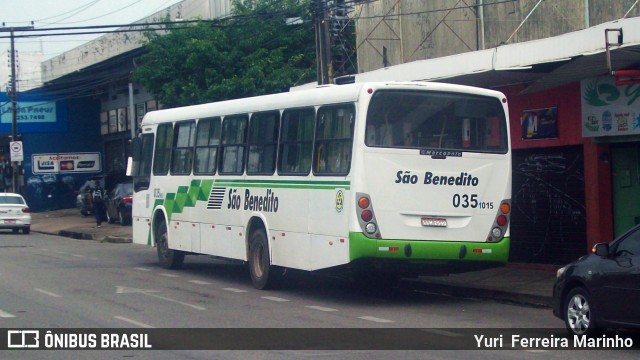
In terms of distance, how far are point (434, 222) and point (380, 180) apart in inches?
40.9

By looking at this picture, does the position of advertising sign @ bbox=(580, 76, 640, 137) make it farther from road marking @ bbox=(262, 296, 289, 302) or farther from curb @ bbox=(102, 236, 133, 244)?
curb @ bbox=(102, 236, 133, 244)

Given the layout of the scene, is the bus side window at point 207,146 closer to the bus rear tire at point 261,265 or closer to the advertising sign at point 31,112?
the bus rear tire at point 261,265

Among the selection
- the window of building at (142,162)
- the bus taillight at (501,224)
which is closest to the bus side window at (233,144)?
the window of building at (142,162)

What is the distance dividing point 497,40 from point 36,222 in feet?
90.5

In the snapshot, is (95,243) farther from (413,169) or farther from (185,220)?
(413,169)

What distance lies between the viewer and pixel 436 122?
47.0 ft

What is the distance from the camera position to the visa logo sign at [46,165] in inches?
1866

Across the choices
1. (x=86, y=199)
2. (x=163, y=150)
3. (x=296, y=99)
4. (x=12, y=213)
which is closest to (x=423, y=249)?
(x=296, y=99)

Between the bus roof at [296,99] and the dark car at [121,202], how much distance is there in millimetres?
14772

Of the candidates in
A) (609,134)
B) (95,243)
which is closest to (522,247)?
(609,134)

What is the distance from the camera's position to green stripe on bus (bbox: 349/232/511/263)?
540 inches

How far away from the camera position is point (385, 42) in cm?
2522

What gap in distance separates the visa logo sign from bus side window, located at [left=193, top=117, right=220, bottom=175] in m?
30.5

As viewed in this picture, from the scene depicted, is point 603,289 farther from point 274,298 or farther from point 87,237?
point 87,237
